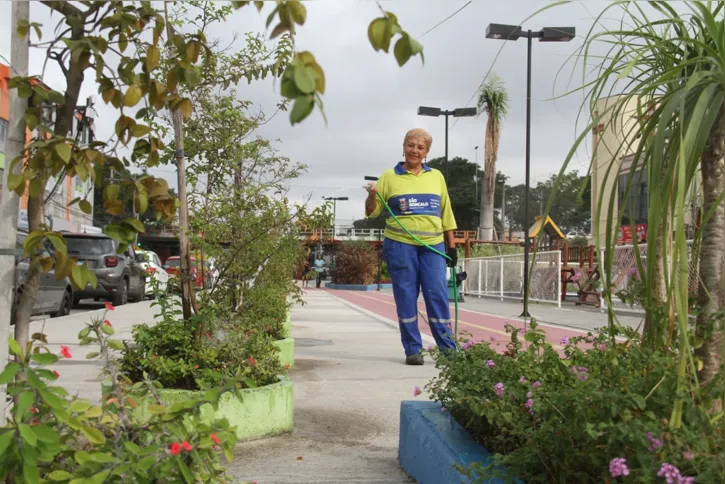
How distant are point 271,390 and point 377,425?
82 centimetres

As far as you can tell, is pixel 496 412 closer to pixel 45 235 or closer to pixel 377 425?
pixel 45 235

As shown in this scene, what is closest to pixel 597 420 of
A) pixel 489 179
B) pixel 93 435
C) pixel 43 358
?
pixel 93 435

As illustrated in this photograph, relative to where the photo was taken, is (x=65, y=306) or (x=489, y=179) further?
(x=489, y=179)

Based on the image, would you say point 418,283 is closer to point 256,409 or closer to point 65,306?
point 256,409

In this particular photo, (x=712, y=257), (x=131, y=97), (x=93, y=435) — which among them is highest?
(x=131, y=97)

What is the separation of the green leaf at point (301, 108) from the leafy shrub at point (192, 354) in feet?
10.9

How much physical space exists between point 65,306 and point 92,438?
14.2 meters

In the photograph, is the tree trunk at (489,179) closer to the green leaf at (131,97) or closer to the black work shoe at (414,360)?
the black work shoe at (414,360)

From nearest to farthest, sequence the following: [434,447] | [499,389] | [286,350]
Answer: [499,389], [434,447], [286,350]

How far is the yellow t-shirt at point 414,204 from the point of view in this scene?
671cm

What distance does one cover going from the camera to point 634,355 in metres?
2.42

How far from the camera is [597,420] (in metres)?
2.04

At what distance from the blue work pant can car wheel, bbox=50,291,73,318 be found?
9.85 meters

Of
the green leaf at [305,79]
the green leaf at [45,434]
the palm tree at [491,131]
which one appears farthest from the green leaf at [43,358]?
the palm tree at [491,131]
